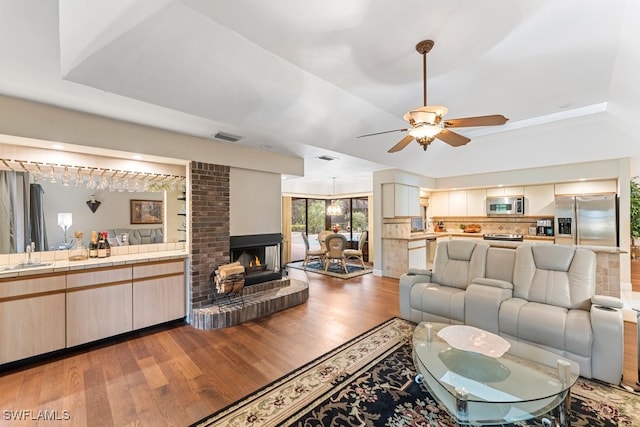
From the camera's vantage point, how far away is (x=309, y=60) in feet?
8.50

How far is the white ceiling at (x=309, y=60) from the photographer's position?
6.27 feet

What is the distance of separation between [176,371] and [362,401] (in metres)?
1.72

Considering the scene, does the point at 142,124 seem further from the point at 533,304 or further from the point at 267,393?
the point at 533,304

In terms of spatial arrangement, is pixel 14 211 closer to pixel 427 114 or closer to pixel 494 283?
pixel 427 114

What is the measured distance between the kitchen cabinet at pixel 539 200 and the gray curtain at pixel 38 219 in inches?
342

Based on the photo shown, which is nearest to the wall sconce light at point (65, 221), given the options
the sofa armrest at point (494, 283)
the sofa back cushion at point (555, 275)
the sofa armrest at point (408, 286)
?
the sofa armrest at point (408, 286)

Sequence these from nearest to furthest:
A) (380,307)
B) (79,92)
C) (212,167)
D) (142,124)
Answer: (79,92)
(142,124)
(212,167)
(380,307)

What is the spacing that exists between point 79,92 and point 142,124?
78 cm

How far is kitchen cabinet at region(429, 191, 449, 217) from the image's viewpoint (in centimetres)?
775

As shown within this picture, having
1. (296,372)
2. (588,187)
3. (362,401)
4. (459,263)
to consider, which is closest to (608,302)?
(459,263)

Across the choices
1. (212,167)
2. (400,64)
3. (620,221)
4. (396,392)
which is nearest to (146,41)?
(212,167)

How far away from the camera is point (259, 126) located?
3.41 metres

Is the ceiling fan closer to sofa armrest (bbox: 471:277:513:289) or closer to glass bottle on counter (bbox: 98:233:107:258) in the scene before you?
sofa armrest (bbox: 471:277:513:289)

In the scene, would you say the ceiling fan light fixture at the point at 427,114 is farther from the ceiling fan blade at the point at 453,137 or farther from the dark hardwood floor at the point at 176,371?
the dark hardwood floor at the point at 176,371
